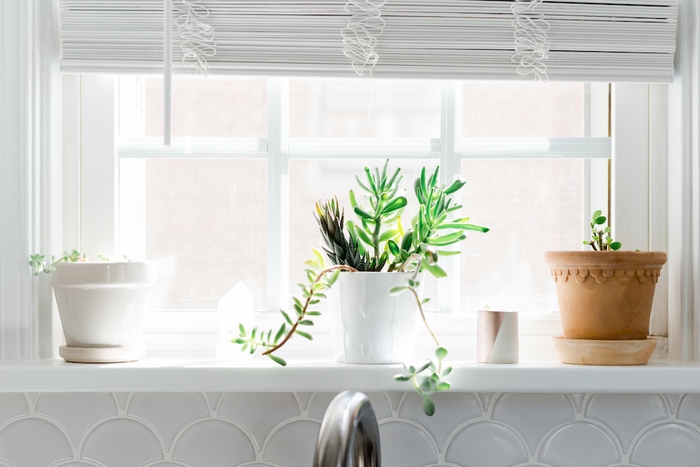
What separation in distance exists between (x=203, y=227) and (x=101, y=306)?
269 mm

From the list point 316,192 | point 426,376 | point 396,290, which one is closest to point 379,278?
point 396,290

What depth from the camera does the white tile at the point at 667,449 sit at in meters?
1.19

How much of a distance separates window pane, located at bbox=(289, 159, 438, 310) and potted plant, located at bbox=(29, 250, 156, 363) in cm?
28

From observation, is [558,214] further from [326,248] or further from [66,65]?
[66,65]

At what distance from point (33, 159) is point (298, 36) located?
1.66ft

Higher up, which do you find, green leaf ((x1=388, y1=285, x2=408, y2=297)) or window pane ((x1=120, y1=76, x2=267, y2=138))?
window pane ((x1=120, y1=76, x2=267, y2=138))

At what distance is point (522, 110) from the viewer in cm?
135

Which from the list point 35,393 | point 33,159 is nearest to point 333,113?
point 33,159

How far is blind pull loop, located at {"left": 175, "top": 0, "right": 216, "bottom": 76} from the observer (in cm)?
121

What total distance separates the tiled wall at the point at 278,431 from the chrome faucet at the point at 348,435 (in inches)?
10.5

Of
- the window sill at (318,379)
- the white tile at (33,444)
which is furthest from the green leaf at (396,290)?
the white tile at (33,444)

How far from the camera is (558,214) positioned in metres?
1.35

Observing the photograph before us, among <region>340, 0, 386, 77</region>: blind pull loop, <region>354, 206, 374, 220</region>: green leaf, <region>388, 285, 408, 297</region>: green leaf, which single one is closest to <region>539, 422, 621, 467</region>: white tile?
<region>388, 285, 408, 297</region>: green leaf

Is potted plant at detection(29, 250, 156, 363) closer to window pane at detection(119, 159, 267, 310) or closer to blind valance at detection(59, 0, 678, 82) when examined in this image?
window pane at detection(119, 159, 267, 310)
